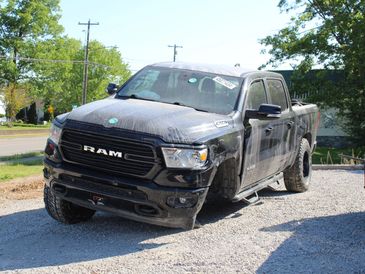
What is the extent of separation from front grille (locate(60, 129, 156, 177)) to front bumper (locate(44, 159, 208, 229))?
0.27 ft

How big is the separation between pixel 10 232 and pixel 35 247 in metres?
A: 0.80

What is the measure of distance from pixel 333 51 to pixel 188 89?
25248 mm

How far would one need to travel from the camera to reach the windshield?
6211 mm

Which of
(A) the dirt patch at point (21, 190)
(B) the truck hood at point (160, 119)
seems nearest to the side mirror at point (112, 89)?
(B) the truck hood at point (160, 119)

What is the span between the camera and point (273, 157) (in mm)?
7062

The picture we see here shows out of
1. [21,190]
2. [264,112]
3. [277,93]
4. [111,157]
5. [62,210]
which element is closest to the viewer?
[111,157]

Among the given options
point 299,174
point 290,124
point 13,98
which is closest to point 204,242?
point 290,124

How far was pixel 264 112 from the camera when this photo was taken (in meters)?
6.10

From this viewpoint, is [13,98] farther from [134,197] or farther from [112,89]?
[134,197]

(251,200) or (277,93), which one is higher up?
(277,93)

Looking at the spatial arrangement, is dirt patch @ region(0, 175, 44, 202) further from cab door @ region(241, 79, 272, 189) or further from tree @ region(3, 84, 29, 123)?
tree @ region(3, 84, 29, 123)

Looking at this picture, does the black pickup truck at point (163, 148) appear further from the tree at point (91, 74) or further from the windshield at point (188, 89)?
the tree at point (91, 74)

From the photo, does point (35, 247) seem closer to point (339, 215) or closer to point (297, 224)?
point (297, 224)

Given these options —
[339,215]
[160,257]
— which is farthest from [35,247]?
[339,215]
